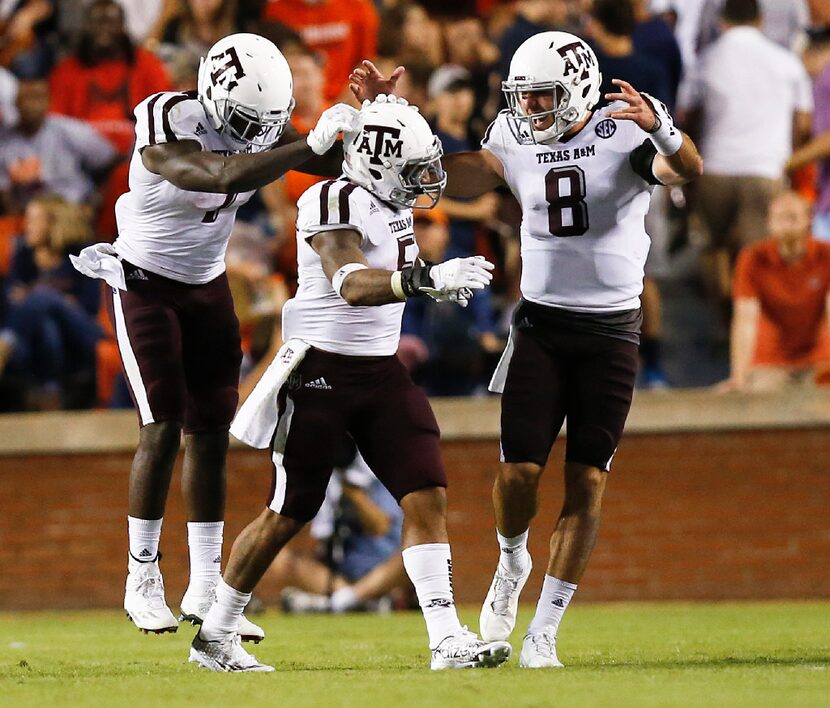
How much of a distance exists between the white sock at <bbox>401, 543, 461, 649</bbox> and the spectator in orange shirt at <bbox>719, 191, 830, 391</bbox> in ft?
18.9

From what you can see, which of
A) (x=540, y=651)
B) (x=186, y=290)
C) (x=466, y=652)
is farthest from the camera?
(x=186, y=290)

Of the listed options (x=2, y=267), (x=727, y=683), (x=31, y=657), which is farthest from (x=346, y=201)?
(x=2, y=267)

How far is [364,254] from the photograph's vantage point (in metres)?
6.29

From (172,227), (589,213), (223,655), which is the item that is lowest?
(223,655)

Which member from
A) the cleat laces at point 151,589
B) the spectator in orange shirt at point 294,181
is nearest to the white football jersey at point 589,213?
the cleat laces at point 151,589

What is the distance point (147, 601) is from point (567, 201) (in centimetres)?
258

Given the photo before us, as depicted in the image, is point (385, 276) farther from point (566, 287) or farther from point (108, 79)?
point (108, 79)

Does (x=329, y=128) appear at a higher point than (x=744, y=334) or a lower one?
higher

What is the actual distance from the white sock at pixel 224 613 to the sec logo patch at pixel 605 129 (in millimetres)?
2486

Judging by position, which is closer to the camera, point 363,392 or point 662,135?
Answer: point 363,392

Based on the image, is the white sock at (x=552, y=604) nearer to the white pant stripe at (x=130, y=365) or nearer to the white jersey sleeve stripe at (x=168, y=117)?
the white pant stripe at (x=130, y=365)

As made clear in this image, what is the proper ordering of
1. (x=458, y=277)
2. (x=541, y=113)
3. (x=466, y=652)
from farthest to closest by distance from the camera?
(x=541, y=113), (x=466, y=652), (x=458, y=277)

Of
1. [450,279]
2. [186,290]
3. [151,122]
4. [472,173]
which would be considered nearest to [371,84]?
[472,173]

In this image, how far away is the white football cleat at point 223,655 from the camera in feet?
21.5
